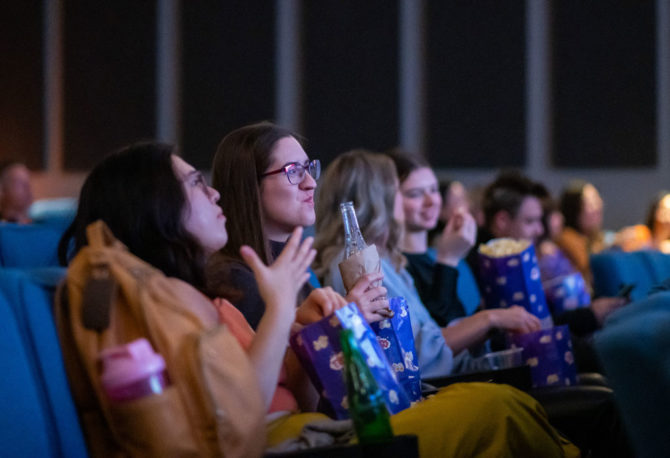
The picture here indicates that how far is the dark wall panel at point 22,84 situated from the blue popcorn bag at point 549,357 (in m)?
5.85

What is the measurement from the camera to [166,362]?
4.10 ft

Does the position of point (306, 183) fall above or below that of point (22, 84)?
below

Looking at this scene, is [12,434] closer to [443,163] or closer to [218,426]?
[218,426]

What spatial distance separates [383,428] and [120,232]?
61 cm

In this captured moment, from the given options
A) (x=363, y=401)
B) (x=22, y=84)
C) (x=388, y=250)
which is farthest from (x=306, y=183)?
(x=22, y=84)

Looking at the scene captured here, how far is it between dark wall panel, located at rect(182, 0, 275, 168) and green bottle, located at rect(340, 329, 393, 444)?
5793mm

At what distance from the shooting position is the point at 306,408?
1656mm

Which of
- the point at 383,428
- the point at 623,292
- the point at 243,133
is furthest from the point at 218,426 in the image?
the point at 623,292

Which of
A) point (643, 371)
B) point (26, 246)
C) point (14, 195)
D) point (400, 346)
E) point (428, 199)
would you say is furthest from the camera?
point (14, 195)

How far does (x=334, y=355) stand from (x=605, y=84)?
19.7ft

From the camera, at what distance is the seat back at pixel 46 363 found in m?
1.28

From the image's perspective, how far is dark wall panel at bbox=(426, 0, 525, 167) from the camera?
6.95 metres

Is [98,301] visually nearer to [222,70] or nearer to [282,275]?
[282,275]

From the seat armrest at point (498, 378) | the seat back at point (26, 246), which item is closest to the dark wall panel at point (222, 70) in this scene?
the seat back at point (26, 246)
